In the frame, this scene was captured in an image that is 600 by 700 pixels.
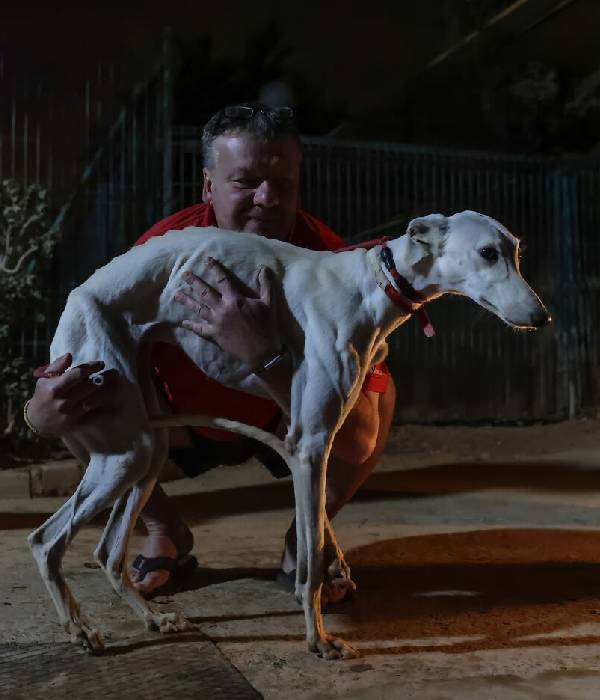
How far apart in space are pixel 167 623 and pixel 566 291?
739cm

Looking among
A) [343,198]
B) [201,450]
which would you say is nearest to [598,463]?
[343,198]

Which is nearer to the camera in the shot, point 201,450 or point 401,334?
point 201,450

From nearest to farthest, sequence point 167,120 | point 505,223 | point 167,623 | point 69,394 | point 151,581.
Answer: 1. point 69,394
2. point 167,623
3. point 151,581
4. point 167,120
5. point 505,223

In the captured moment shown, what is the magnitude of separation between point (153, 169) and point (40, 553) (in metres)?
5.52

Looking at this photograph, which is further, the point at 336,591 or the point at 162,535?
the point at 162,535

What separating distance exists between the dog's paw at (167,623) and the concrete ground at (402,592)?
42 mm

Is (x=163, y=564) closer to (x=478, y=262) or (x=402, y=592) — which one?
(x=402, y=592)

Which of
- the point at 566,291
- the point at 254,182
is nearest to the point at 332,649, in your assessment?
the point at 254,182

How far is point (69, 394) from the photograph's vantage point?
222cm

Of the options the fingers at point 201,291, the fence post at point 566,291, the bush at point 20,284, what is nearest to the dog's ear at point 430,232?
the fingers at point 201,291

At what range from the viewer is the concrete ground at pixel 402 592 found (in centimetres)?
217

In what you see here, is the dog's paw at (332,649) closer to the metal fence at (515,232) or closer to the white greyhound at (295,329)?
the white greyhound at (295,329)

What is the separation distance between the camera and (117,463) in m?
2.26

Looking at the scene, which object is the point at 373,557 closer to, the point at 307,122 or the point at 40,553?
the point at 40,553
